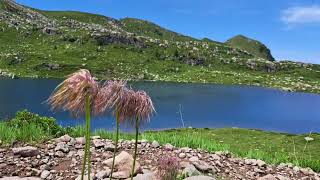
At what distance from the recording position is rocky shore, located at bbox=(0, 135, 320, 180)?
12398mm

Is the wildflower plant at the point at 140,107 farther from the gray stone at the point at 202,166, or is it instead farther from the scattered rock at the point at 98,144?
the scattered rock at the point at 98,144

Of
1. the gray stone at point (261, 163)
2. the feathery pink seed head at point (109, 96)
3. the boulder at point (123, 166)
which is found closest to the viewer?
the feathery pink seed head at point (109, 96)

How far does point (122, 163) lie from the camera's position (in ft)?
41.4

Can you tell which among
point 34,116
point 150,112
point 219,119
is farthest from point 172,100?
point 150,112

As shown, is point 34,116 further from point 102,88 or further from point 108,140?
point 102,88

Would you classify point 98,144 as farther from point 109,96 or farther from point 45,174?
point 109,96

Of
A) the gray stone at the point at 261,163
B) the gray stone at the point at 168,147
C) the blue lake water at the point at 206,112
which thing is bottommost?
the blue lake water at the point at 206,112

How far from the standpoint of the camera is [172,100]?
558ft

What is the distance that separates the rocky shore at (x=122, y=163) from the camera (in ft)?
40.7

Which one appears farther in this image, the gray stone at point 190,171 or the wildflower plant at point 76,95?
the gray stone at point 190,171

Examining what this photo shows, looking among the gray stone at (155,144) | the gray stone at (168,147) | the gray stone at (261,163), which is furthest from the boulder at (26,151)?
the gray stone at (261,163)

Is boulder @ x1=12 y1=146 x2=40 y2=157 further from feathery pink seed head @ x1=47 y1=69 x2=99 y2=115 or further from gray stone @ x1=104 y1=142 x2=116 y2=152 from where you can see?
feathery pink seed head @ x1=47 y1=69 x2=99 y2=115

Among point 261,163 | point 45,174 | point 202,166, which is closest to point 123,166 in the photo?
point 45,174

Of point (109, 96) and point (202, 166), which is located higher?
point (109, 96)
